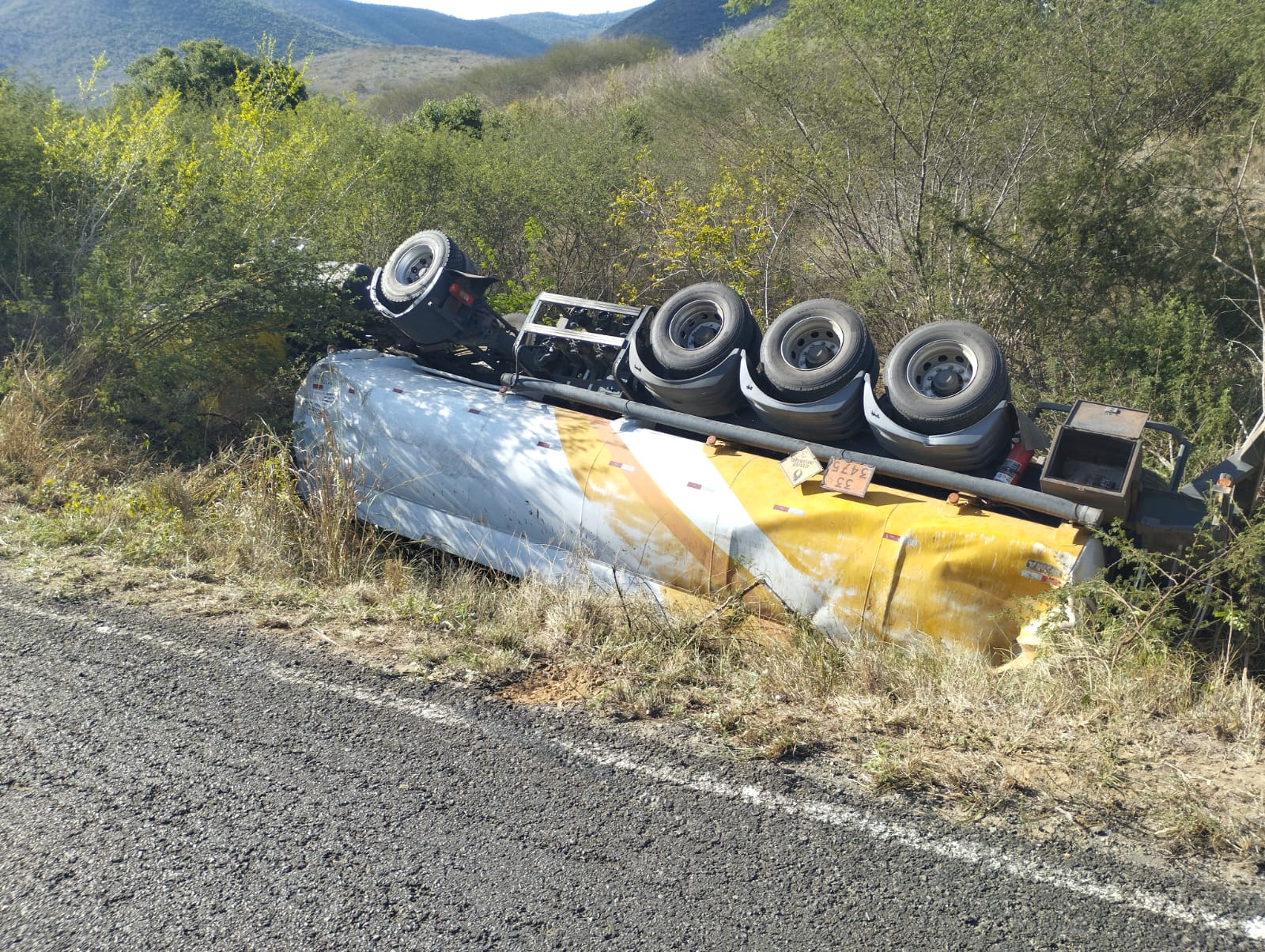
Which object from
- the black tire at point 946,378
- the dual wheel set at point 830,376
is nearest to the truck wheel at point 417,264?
the dual wheel set at point 830,376

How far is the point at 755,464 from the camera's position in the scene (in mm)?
6590

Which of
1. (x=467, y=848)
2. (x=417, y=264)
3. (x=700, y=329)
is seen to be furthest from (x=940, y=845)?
(x=417, y=264)

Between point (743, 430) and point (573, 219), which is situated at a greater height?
point (573, 219)

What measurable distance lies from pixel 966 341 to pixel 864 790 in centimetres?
343

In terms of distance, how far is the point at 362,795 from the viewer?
3.89 metres

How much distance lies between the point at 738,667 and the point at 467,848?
231 centimetres

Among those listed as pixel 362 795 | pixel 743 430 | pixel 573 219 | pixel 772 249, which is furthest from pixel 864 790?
pixel 573 219

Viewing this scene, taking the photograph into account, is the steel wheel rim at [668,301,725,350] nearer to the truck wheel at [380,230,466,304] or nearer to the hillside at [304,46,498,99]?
the truck wheel at [380,230,466,304]

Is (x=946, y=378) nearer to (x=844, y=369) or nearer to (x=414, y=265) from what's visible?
(x=844, y=369)

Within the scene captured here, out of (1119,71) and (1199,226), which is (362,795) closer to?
(1199,226)

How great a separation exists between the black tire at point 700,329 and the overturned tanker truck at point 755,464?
2 centimetres

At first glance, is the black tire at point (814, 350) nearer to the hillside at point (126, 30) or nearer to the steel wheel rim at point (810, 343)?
the steel wheel rim at point (810, 343)

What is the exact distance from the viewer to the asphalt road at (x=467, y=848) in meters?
3.14

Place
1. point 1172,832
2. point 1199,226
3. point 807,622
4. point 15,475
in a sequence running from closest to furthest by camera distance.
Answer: point 1172,832
point 807,622
point 15,475
point 1199,226
